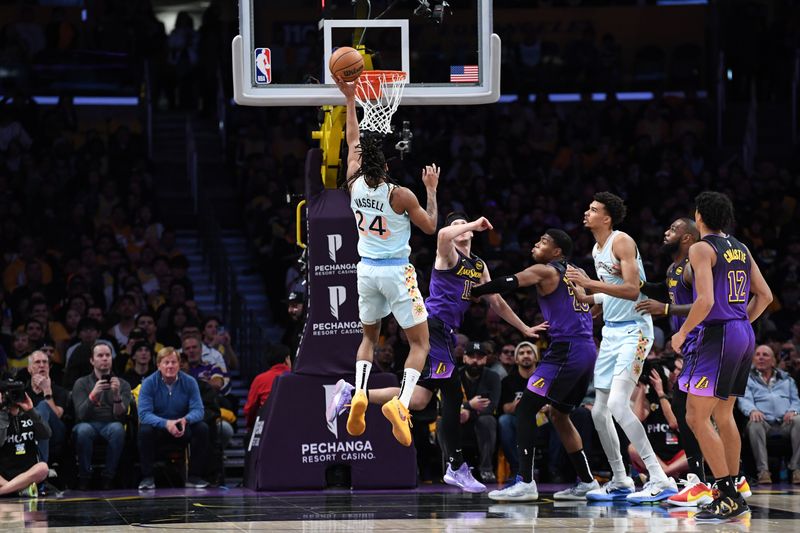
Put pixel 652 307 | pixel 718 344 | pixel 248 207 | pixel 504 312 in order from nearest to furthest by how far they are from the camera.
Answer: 1. pixel 718 344
2. pixel 652 307
3. pixel 504 312
4. pixel 248 207

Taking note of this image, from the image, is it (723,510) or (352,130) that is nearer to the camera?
(723,510)

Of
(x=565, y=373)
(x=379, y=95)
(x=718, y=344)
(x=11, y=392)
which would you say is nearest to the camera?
(x=718, y=344)

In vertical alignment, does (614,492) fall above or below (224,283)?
below

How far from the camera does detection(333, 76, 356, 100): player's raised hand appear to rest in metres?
10.1

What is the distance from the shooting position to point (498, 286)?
425 inches

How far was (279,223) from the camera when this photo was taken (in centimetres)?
1828

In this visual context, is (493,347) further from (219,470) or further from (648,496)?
(648,496)

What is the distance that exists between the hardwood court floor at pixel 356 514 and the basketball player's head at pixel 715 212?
2.18 m

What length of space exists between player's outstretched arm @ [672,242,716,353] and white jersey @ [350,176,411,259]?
2.10 metres

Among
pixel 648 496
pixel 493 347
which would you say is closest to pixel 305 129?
pixel 493 347

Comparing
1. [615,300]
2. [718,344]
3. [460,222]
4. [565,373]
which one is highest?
[460,222]

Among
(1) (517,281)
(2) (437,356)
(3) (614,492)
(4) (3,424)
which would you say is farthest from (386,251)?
(4) (3,424)

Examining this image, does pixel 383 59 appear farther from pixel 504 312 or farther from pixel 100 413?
pixel 100 413

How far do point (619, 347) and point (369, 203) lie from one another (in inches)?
99.7
